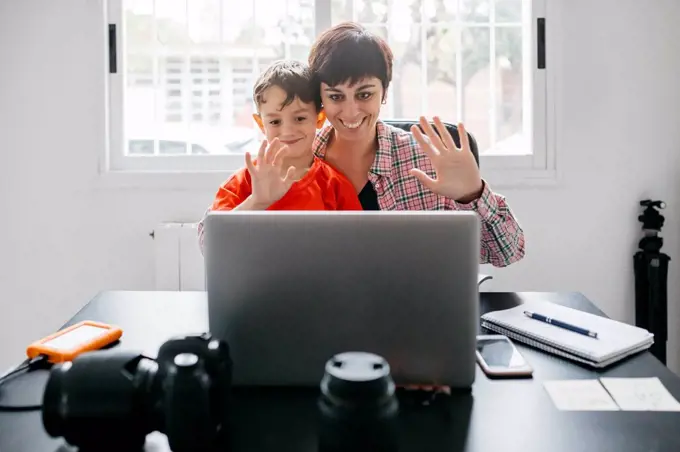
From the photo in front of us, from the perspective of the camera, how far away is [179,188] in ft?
7.23

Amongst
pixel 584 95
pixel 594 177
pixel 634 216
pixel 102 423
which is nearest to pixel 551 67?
pixel 584 95

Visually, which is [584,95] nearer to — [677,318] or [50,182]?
[677,318]

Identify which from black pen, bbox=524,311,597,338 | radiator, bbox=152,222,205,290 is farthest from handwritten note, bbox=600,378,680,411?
radiator, bbox=152,222,205,290

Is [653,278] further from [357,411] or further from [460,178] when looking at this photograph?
[357,411]

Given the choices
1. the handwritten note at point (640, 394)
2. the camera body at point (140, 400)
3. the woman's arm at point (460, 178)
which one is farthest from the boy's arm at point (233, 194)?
the handwritten note at point (640, 394)

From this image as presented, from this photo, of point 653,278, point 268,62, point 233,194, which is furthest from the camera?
point 268,62

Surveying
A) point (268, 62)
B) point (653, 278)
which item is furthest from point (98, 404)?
point (653, 278)

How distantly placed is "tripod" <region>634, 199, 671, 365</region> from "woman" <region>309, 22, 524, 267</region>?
3.23 feet

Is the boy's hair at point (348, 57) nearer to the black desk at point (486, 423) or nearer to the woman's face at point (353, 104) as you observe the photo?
the woman's face at point (353, 104)

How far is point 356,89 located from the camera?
1.36m

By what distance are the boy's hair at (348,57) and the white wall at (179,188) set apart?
3.19ft

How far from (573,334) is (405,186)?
68 cm

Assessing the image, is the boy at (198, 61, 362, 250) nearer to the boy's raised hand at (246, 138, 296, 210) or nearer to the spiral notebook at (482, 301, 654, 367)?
the boy's raised hand at (246, 138, 296, 210)

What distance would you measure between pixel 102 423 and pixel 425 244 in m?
0.39
